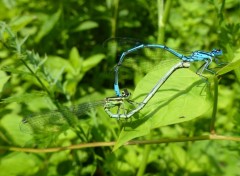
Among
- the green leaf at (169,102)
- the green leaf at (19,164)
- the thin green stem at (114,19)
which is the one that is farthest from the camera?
the thin green stem at (114,19)

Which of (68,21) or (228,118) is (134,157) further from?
(68,21)

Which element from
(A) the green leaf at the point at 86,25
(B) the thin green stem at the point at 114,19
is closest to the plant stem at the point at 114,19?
(B) the thin green stem at the point at 114,19

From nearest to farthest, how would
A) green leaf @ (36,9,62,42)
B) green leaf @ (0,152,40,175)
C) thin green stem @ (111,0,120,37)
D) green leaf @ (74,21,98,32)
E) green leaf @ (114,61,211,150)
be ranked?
green leaf @ (114,61,211,150) < green leaf @ (0,152,40,175) < green leaf @ (36,9,62,42) < green leaf @ (74,21,98,32) < thin green stem @ (111,0,120,37)

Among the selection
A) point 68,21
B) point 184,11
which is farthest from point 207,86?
point 184,11

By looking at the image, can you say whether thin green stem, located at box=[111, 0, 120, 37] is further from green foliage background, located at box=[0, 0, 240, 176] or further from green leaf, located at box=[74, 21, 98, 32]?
green leaf, located at box=[74, 21, 98, 32]

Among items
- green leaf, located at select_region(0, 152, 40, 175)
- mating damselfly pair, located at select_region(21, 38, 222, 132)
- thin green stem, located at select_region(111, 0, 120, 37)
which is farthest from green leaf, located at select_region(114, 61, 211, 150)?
thin green stem, located at select_region(111, 0, 120, 37)

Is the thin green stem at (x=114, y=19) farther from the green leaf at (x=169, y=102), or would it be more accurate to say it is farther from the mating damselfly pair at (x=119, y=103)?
the green leaf at (x=169, y=102)
